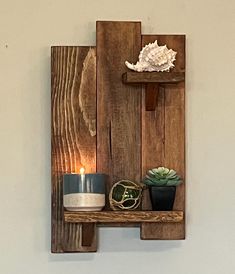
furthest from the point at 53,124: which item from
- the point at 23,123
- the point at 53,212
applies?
the point at 53,212

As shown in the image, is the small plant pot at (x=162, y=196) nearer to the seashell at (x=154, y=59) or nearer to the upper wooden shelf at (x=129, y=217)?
the upper wooden shelf at (x=129, y=217)

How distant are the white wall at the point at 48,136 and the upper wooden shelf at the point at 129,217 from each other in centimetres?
11

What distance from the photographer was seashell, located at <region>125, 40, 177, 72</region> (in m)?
1.20

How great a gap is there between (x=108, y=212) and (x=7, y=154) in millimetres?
256

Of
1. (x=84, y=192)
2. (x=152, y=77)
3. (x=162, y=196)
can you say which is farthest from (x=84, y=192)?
(x=152, y=77)

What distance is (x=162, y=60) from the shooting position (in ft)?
3.95

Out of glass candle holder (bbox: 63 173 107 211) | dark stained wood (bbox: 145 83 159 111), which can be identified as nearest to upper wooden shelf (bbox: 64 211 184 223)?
glass candle holder (bbox: 63 173 107 211)

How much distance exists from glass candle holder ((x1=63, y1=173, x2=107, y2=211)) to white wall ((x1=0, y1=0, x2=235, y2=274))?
98mm

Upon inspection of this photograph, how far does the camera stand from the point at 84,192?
1165 millimetres

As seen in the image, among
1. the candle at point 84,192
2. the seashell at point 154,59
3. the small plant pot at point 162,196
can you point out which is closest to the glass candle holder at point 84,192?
the candle at point 84,192

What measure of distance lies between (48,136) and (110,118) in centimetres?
13

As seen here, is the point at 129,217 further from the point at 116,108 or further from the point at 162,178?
the point at 116,108

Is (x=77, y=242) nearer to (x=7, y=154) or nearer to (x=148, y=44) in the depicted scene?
(x=7, y=154)

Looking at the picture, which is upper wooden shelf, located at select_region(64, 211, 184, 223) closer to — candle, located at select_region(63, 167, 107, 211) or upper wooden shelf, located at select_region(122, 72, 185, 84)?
candle, located at select_region(63, 167, 107, 211)
